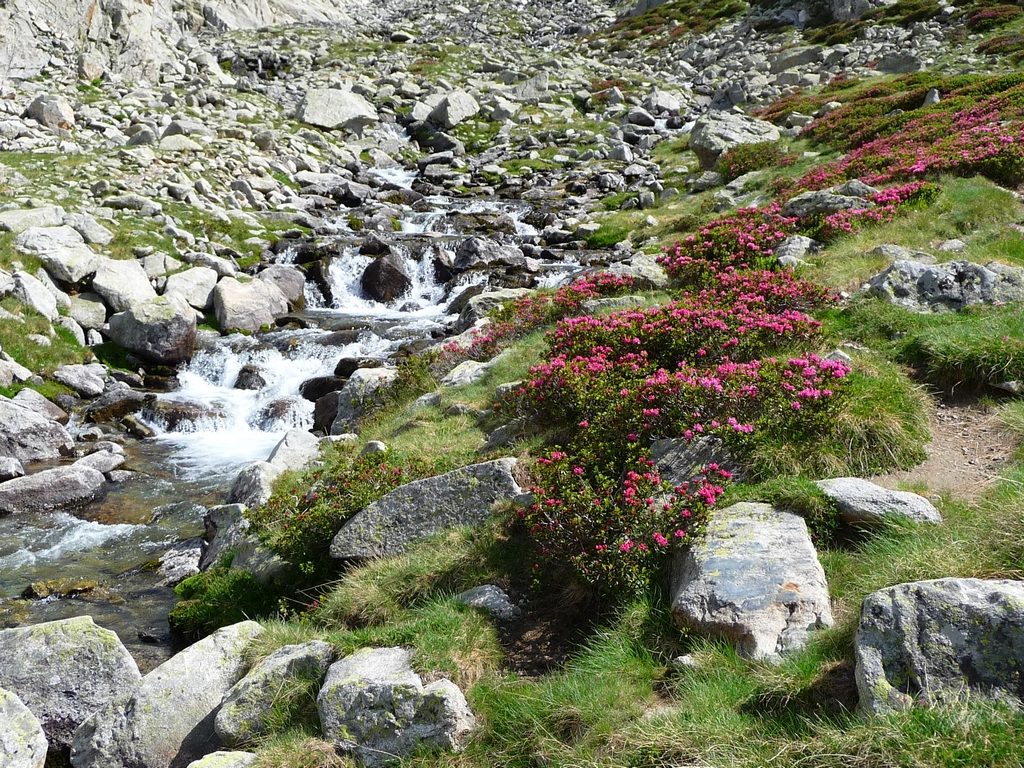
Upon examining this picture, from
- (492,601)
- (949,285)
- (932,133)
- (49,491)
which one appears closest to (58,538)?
(49,491)

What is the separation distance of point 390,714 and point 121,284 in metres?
20.8

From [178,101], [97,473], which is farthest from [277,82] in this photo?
[97,473]

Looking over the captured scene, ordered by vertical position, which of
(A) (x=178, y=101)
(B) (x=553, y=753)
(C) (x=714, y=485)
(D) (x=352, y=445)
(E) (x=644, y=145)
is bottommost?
(D) (x=352, y=445)

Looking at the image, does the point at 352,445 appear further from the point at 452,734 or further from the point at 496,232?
the point at 496,232

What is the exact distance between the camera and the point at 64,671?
8398 mm

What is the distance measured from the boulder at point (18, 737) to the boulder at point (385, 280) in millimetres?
20541

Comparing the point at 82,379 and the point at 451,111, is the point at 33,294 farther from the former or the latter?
the point at 451,111

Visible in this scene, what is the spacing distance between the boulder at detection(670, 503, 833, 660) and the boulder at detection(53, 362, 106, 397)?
18154 mm

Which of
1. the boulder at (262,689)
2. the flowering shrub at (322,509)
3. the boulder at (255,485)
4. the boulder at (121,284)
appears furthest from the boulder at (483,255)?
the boulder at (262,689)

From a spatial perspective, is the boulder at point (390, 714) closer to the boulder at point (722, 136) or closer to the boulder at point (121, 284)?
the boulder at point (121, 284)

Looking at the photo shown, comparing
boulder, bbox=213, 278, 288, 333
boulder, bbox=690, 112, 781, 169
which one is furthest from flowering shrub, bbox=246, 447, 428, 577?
boulder, bbox=690, 112, 781, 169

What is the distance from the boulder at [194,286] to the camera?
23422 mm

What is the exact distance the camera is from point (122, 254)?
24.0m

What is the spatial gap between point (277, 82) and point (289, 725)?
55.7 metres
